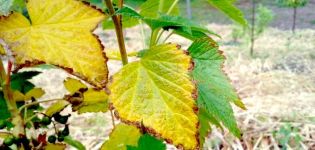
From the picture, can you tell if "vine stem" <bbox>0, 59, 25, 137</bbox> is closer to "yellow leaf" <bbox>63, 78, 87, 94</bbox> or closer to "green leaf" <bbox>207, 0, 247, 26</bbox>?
"yellow leaf" <bbox>63, 78, 87, 94</bbox>

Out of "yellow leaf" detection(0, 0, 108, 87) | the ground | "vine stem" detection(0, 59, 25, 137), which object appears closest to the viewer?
"yellow leaf" detection(0, 0, 108, 87)

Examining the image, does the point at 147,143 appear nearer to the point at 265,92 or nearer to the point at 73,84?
the point at 73,84

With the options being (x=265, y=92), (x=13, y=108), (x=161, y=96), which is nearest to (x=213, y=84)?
(x=161, y=96)

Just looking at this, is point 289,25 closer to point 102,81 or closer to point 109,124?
point 109,124

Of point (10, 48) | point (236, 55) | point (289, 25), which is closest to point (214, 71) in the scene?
point (10, 48)

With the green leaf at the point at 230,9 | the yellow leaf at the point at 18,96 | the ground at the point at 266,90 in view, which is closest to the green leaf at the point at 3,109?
the yellow leaf at the point at 18,96

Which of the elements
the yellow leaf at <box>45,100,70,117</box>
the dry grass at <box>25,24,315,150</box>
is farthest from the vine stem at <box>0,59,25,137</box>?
the dry grass at <box>25,24,315,150</box>
